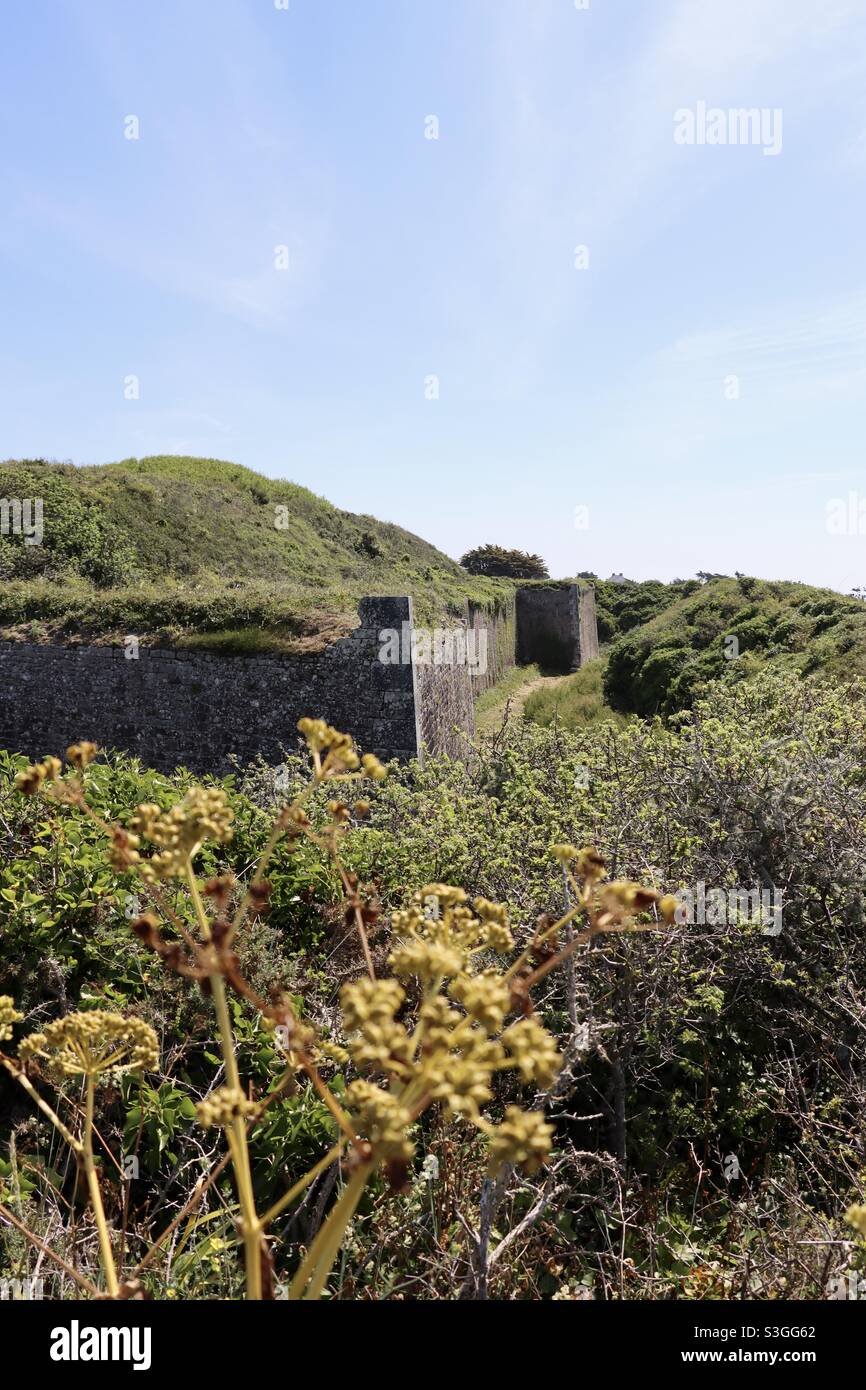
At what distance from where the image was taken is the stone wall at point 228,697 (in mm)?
10383

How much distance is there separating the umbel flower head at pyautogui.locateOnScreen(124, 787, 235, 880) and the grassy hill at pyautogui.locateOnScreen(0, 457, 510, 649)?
10.0m

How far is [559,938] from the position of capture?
3.85 m

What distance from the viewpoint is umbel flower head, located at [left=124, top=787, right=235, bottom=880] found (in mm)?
1015

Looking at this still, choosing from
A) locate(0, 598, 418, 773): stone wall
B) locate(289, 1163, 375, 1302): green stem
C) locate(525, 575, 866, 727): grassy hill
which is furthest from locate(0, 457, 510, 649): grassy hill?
locate(289, 1163, 375, 1302): green stem

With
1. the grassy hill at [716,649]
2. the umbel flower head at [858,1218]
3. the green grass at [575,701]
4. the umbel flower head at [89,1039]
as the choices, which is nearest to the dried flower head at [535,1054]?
the umbel flower head at [858,1218]

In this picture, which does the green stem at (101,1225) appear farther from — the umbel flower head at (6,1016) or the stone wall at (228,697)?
the stone wall at (228,697)

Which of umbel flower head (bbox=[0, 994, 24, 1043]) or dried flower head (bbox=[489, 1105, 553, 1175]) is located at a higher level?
dried flower head (bbox=[489, 1105, 553, 1175])

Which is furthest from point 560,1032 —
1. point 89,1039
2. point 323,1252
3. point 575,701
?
point 575,701

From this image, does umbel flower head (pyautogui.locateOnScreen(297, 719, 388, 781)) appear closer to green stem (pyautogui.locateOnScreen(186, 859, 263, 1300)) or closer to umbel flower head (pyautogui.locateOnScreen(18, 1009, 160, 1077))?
green stem (pyautogui.locateOnScreen(186, 859, 263, 1300))

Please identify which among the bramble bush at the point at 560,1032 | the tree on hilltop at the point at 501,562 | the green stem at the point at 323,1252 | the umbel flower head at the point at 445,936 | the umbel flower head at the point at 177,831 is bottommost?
the bramble bush at the point at 560,1032

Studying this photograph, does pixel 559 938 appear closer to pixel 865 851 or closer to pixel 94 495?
pixel 865 851

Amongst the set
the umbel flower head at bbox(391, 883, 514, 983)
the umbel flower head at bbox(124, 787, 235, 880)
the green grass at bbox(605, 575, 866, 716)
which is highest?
the green grass at bbox(605, 575, 866, 716)

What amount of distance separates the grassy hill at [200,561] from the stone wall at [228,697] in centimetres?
46

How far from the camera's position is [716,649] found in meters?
19.4
